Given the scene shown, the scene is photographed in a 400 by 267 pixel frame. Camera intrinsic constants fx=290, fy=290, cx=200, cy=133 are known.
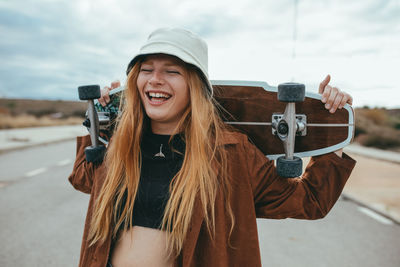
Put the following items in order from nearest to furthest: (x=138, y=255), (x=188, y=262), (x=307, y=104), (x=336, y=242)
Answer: (x=188, y=262)
(x=138, y=255)
(x=307, y=104)
(x=336, y=242)

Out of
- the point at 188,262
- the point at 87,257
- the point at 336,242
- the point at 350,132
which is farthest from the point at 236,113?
the point at 336,242

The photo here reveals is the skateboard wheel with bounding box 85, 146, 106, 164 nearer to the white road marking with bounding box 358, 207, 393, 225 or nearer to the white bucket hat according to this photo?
the white bucket hat

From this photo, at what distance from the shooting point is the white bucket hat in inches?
53.4

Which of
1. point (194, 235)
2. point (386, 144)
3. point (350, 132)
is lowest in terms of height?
point (386, 144)

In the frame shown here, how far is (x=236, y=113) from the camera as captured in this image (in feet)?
5.91

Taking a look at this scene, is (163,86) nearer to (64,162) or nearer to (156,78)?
(156,78)

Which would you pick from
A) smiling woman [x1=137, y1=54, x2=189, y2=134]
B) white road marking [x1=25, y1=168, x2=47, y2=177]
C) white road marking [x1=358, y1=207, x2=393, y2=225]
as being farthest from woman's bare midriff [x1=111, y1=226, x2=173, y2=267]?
white road marking [x1=25, y1=168, x2=47, y2=177]

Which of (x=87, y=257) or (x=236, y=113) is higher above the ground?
(x=236, y=113)

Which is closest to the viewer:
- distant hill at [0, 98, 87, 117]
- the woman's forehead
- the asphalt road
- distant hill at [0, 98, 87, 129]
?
the woman's forehead

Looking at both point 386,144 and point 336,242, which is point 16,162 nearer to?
point 336,242

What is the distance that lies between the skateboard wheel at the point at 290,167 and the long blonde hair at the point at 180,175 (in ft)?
0.87

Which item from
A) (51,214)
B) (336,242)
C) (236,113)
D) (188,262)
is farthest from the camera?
(51,214)

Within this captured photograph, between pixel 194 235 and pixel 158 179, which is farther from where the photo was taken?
pixel 158 179

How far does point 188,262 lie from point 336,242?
2.98 metres
